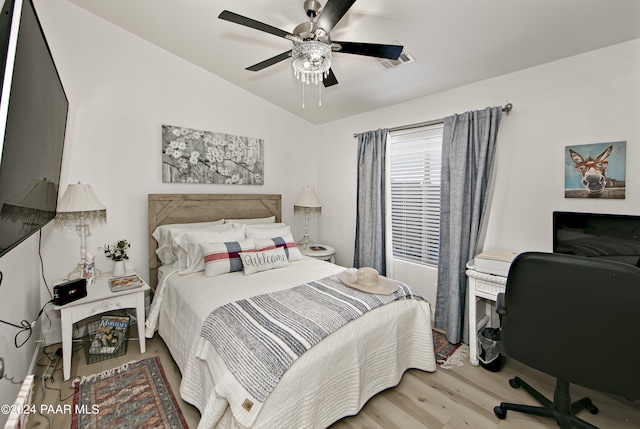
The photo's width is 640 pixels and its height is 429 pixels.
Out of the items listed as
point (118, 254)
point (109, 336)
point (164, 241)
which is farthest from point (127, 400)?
point (164, 241)

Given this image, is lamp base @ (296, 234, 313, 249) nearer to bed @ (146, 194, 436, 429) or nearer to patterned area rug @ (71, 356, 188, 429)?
bed @ (146, 194, 436, 429)

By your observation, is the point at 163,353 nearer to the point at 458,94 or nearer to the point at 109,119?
the point at 109,119

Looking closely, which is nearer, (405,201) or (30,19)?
(30,19)

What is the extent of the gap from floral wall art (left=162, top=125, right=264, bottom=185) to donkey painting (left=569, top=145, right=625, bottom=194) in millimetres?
3064

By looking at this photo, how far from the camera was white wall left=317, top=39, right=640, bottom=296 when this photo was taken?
6.12 ft

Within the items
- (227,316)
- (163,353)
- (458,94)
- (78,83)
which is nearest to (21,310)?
(163,353)

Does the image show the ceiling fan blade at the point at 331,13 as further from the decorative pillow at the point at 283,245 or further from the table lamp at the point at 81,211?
the table lamp at the point at 81,211

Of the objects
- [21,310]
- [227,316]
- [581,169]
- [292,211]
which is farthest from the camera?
[292,211]

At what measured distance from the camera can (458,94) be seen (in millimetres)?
2672

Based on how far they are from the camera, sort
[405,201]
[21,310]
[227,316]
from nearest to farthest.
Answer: [227,316] → [21,310] → [405,201]

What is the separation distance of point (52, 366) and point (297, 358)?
2090 millimetres

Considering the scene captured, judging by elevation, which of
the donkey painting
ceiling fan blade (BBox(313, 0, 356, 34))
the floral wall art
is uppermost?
ceiling fan blade (BBox(313, 0, 356, 34))

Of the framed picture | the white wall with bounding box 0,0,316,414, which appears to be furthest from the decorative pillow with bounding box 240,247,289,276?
the framed picture

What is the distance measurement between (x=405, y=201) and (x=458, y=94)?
1.19 m
